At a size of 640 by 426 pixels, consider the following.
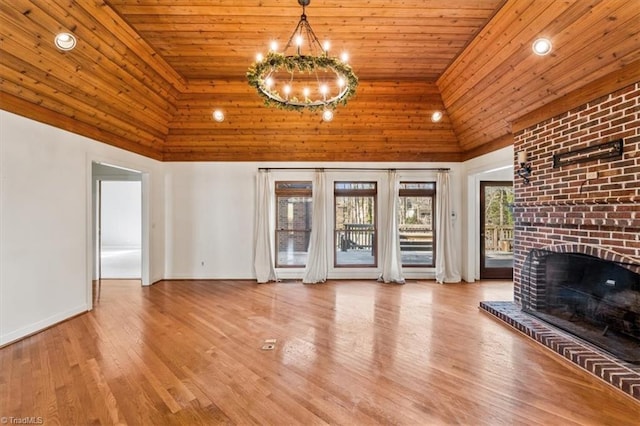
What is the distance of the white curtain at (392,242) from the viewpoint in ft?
19.0

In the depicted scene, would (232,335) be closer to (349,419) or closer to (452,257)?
(349,419)

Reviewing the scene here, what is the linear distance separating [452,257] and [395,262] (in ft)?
4.05

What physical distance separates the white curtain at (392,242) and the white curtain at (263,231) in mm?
2378

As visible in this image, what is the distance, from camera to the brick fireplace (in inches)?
101

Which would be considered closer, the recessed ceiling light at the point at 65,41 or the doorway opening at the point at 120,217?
the recessed ceiling light at the point at 65,41

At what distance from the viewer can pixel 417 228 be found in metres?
6.28

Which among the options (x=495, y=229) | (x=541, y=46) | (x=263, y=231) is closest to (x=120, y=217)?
(x=263, y=231)

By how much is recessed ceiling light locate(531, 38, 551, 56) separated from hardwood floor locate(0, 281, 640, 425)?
316 centimetres

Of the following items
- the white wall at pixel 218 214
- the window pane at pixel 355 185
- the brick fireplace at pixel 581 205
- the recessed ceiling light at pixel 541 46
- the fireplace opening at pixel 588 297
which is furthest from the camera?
the window pane at pixel 355 185

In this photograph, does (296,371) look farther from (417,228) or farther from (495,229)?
(495,229)

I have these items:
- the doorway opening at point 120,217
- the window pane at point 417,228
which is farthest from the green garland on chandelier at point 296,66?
the doorway opening at point 120,217

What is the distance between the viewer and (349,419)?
1.99 metres

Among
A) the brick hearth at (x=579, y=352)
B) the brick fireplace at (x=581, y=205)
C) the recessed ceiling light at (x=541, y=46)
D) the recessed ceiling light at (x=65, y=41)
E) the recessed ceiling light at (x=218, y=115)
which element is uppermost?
the recessed ceiling light at (x=65, y=41)

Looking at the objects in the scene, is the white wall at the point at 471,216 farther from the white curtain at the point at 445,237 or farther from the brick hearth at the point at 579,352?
the brick hearth at the point at 579,352
